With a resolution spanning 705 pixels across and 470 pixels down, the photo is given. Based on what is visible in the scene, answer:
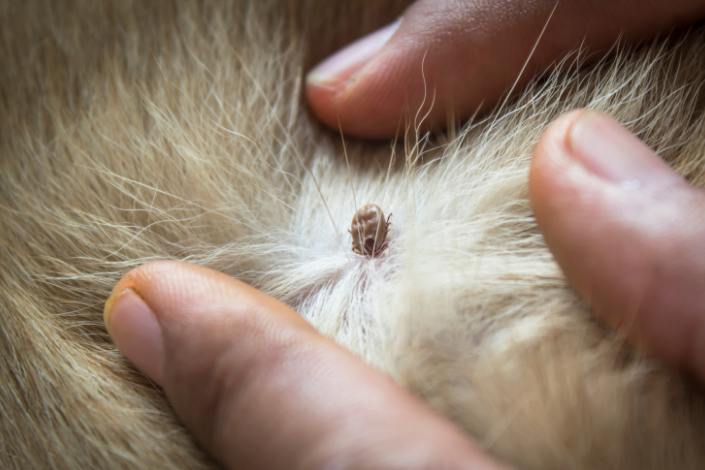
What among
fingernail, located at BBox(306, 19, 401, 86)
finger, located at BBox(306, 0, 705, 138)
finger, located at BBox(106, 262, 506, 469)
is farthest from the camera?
fingernail, located at BBox(306, 19, 401, 86)

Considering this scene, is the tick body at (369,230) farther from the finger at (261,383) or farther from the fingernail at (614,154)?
the fingernail at (614,154)

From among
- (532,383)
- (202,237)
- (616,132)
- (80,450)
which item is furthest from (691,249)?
(80,450)

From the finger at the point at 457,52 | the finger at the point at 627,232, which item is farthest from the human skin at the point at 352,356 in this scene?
the finger at the point at 457,52

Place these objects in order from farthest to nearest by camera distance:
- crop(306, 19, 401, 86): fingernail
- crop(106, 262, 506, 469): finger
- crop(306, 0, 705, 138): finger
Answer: crop(306, 19, 401, 86): fingernail, crop(306, 0, 705, 138): finger, crop(106, 262, 506, 469): finger

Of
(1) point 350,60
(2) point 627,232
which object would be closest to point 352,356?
(2) point 627,232

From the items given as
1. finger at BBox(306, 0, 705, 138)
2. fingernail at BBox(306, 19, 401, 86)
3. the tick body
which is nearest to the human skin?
the tick body

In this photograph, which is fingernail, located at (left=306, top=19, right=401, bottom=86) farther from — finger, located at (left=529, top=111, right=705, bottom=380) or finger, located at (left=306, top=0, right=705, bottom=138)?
A: finger, located at (left=529, top=111, right=705, bottom=380)

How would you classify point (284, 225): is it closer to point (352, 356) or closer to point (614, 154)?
point (352, 356)
